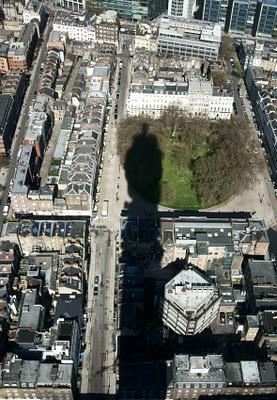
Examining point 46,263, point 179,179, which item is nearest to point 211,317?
point 46,263

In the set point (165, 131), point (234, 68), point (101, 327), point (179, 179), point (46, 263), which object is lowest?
point (101, 327)

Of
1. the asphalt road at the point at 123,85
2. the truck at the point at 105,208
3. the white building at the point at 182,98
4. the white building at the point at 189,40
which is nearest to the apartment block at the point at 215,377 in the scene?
the truck at the point at 105,208

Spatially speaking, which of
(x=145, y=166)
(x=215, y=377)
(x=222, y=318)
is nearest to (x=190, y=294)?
(x=222, y=318)

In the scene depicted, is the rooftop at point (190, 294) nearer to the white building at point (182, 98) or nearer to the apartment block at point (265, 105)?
the apartment block at point (265, 105)

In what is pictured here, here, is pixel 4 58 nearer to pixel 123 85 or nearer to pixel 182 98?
pixel 123 85

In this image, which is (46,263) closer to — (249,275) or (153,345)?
(153,345)

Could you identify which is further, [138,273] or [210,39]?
[210,39]
